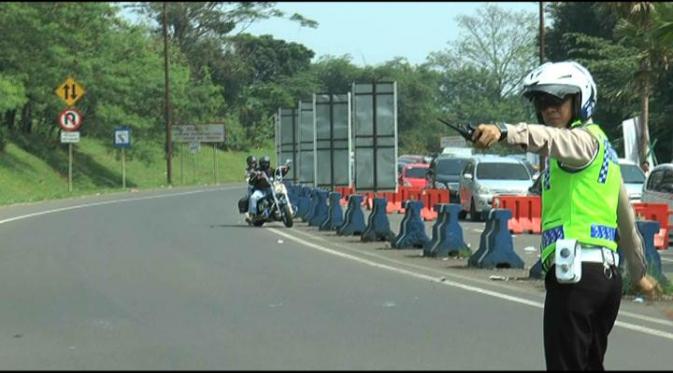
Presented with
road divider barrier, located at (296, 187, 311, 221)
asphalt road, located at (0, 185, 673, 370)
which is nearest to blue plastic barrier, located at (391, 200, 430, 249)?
asphalt road, located at (0, 185, 673, 370)

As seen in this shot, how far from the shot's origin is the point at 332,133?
100ft

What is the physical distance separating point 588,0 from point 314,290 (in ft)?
135

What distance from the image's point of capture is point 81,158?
59750 mm

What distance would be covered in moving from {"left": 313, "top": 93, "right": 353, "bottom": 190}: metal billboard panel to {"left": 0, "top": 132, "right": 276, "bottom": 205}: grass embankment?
12457mm

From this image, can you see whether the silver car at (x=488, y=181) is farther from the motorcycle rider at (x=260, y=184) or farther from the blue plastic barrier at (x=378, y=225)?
Result: the blue plastic barrier at (x=378, y=225)

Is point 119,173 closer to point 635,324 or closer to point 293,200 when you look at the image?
point 293,200

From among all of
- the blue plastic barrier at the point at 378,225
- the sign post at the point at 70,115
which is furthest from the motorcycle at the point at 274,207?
the sign post at the point at 70,115

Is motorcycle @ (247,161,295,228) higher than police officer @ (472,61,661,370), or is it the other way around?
police officer @ (472,61,661,370)

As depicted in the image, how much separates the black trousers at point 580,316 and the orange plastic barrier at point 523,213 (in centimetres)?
1937

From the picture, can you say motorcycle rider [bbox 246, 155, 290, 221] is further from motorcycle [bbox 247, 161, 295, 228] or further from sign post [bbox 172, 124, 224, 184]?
sign post [bbox 172, 124, 224, 184]

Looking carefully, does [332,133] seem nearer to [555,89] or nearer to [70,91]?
[70,91]

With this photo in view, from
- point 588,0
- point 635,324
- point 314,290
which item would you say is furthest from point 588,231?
point 588,0

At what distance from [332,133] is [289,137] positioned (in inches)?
349

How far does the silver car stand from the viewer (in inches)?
1150
